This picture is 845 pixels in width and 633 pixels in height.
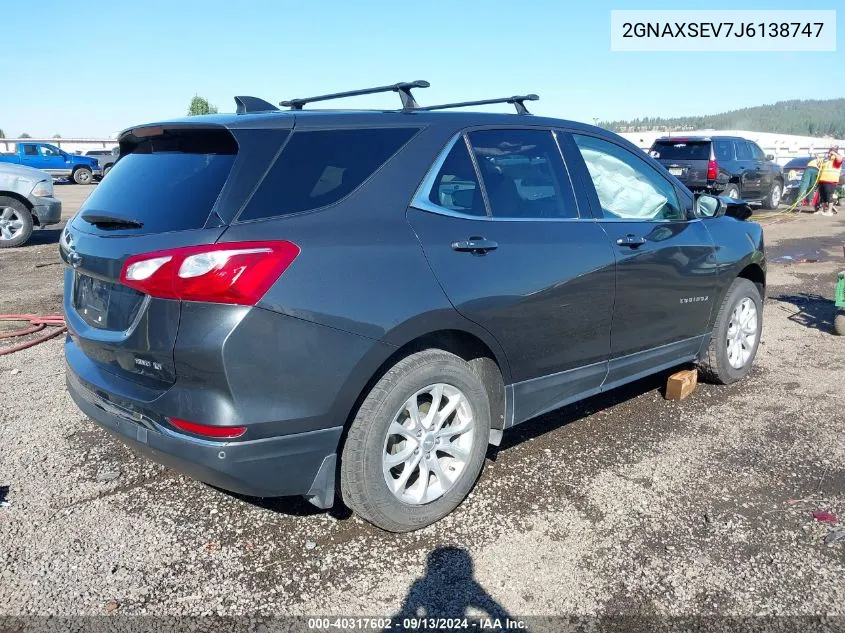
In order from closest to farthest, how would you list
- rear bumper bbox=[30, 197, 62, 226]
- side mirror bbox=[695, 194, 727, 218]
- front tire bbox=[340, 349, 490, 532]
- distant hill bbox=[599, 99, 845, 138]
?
front tire bbox=[340, 349, 490, 532]
side mirror bbox=[695, 194, 727, 218]
rear bumper bbox=[30, 197, 62, 226]
distant hill bbox=[599, 99, 845, 138]

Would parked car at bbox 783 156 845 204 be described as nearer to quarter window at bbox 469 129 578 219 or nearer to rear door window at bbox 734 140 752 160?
rear door window at bbox 734 140 752 160

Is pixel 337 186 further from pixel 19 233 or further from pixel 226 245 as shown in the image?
pixel 19 233

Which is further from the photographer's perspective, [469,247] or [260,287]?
[469,247]

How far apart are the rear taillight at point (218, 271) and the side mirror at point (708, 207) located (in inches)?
125

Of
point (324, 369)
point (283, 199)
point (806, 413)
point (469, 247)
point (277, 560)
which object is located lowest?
point (806, 413)

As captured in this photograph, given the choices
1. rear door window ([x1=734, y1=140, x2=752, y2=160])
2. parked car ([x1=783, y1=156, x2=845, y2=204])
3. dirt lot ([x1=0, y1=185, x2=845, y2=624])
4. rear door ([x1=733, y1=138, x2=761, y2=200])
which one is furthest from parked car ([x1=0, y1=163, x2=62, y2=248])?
parked car ([x1=783, y1=156, x2=845, y2=204])

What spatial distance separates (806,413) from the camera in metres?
4.43

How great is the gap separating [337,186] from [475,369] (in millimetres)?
1120

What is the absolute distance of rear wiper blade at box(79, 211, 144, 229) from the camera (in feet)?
8.90

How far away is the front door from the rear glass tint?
136 centimetres

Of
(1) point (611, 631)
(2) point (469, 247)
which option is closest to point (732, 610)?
(1) point (611, 631)

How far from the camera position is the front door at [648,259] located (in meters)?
3.82

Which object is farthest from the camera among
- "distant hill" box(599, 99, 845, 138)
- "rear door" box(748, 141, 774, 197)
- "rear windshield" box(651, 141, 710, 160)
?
"distant hill" box(599, 99, 845, 138)

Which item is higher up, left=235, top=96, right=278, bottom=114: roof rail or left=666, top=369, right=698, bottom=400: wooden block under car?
left=235, top=96, right=278, bottom=114: roof rail
